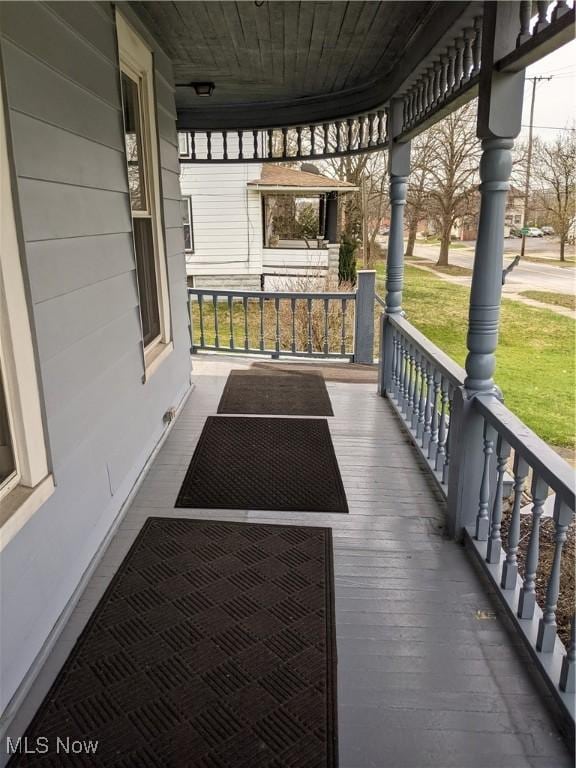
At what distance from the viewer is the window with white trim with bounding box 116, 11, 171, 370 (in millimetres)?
3271

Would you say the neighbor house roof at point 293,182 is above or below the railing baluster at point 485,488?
above

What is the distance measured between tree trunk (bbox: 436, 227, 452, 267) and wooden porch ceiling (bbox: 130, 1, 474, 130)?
320 inches

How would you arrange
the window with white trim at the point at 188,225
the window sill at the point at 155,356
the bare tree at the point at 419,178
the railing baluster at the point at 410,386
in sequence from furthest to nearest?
the bare tree at the point at 419,178 → the window with white trim at the point at 188,225 → the railing baluster at the point at 410,386 → the window sill at the point at 155,356

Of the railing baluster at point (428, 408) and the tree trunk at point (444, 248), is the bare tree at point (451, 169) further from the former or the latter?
the railing baluster at point (428, 408)

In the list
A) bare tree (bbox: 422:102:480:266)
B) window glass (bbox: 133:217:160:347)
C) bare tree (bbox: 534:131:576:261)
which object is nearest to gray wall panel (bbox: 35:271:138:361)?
window glass (bbox: 133:217:160:347)

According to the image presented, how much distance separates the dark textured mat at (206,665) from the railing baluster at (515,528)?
702mm

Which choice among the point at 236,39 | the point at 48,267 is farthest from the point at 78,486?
the point at 236,39

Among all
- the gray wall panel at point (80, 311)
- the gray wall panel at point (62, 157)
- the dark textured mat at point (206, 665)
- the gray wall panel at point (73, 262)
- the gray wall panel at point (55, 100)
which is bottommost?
the dark textured mat at point (206, 665)

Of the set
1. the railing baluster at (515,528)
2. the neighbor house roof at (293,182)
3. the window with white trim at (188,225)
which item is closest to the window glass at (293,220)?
the neighbor house roof at (293,182)

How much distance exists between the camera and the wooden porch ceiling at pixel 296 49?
3055 millimetres

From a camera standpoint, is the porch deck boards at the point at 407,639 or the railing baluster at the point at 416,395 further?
the railing baluster at the point at 416,395

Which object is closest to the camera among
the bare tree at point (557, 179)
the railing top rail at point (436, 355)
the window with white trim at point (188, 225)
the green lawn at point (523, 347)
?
the railing top rail at point (436, 355)

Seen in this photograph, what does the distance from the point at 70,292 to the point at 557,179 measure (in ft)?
21.4

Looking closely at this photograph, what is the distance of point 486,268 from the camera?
7.92ft
